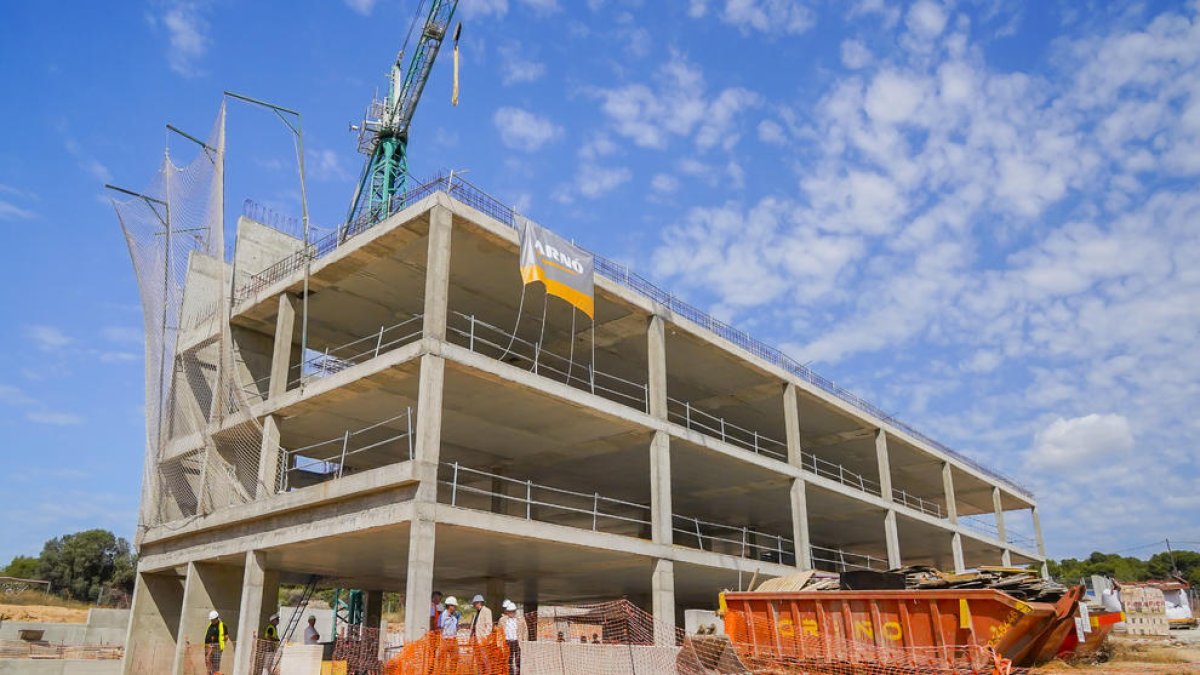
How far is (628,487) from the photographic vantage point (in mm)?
30250

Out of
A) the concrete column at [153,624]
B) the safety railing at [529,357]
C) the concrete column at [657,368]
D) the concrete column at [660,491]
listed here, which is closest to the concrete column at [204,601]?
the concrete column at [153,624]

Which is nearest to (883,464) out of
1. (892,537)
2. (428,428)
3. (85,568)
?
(892,537)

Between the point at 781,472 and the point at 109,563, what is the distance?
61.0m

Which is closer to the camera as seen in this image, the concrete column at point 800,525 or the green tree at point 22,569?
the concrete column at point 800,525

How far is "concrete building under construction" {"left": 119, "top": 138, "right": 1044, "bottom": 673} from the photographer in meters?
18.2

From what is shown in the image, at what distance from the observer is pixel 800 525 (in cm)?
2628

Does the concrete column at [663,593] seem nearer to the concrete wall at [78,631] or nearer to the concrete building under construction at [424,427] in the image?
the concrete building under construction at [424,427]

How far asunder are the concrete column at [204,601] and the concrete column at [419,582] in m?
7.99

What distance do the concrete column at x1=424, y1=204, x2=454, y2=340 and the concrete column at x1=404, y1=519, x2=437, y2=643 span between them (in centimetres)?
382

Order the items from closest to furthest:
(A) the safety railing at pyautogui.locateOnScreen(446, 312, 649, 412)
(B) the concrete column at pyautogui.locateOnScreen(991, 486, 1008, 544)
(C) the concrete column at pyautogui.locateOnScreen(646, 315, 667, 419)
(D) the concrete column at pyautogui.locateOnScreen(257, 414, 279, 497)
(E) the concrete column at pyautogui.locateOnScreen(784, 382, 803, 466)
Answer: (D) the concrete column at pyautogui.locateOnScreen(257, 414, 279, 497)
(C) the concrete column at pyautogui.locateOnScreen(646, 315, 667, 419)
(A) the safety railing at pyautogui.locateOnScreen(446, 312, 649, 412)
(E) the concrete column at pyautogui.locateOnScreen(784, 382, 803, 466)
(B) the concrete column at pyautogui.locateOnScreen(991, 486, 1008, 544)

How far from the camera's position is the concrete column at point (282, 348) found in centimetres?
2109

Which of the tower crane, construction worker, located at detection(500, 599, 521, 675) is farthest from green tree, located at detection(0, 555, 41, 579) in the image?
construction worker, located at detection(500, 599, 521, 675)

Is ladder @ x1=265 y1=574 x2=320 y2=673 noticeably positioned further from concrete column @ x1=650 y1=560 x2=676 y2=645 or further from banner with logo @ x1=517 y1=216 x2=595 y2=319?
banner with logo @ x1=517 y1=216 x2=595 y2=319

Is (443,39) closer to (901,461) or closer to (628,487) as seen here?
(628,487)
